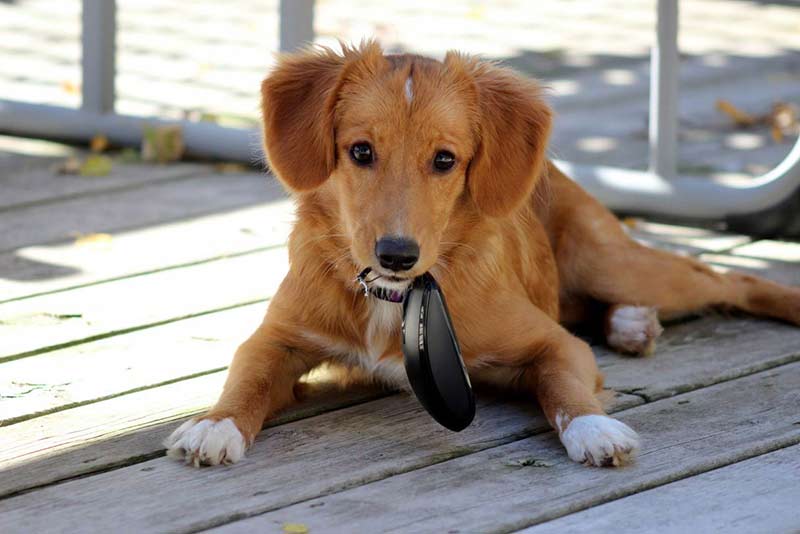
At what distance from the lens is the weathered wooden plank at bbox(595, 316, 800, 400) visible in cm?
348

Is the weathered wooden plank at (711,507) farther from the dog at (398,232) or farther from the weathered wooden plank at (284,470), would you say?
the weathered wooden plank at (284,470)

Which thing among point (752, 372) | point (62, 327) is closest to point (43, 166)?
point (62, 327)

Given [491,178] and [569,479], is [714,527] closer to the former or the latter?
[569,479]

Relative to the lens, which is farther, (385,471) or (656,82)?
(656,82)

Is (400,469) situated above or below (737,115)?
below

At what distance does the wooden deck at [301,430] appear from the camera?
8.78ft

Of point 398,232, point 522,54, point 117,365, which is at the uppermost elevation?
point 398,232

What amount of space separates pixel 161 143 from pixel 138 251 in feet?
4.11

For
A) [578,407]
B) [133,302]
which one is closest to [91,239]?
[133,302]

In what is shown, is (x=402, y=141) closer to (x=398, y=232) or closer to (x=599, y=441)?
(x=398, y=232)

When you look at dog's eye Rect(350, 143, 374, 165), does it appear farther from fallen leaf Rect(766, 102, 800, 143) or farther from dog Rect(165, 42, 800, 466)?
fallen leaf Rect(766, 102, 800, 143)

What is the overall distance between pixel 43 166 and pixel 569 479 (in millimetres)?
3402

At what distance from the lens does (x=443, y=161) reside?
10.3ft

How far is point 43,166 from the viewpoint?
5.57m
